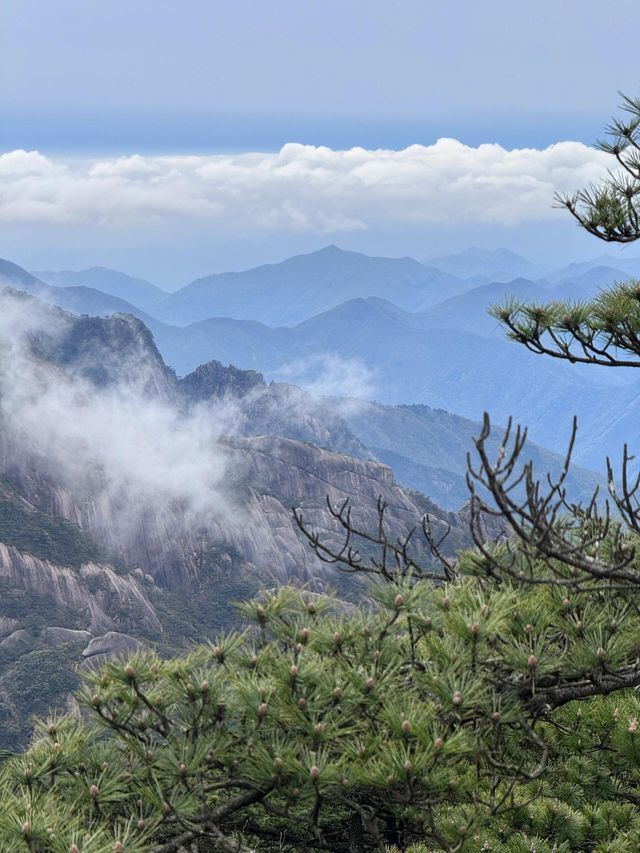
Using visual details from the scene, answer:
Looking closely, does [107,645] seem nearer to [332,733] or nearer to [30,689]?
[30,689]

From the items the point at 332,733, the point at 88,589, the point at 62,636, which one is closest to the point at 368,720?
the point at 332,733

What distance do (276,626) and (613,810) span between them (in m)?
3.20

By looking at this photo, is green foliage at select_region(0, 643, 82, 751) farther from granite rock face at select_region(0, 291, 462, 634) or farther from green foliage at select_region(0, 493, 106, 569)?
green foliage at select_region(0, 493, 106, 569)

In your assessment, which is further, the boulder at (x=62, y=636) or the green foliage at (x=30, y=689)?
the boulder at (x=62, y=636)

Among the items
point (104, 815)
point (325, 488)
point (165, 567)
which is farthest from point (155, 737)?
point (325, 488)

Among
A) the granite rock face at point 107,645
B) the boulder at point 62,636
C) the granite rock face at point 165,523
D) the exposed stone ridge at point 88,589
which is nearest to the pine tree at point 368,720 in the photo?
the granite rock face at point 107,645

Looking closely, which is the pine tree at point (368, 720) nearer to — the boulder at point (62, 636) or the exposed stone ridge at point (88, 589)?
the boulder at point (62, 636)

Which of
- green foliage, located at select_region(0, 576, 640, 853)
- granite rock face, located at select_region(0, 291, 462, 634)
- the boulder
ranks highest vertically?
green foliage, located at select_region(0, 576, 640, 853)

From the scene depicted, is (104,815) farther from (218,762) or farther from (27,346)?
(27,346)

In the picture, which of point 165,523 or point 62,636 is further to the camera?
point 165,523

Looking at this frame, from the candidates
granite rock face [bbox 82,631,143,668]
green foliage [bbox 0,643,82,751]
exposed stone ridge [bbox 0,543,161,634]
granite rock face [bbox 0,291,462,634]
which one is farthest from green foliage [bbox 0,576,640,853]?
granite rock face [bbox 0,291,462,634]

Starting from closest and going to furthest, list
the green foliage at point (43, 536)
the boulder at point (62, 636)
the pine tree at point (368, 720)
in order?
1. the pine tree at point (368, 720)
2. the boulder at point (62, 636)
3. the green foliage at point (43, 536)

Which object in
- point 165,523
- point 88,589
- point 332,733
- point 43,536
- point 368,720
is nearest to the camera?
point 332,733

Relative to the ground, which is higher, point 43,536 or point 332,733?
point 332,733
